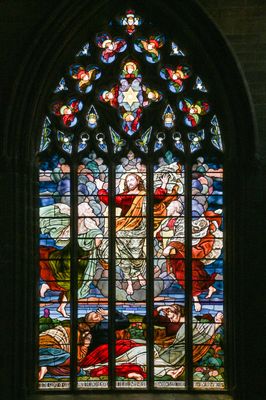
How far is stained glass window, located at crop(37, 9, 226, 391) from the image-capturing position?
14047 millimetres

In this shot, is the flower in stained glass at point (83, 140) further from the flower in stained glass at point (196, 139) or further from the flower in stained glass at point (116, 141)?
the flower in stained glass at point (196, 139)

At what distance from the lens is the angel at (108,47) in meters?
14.4

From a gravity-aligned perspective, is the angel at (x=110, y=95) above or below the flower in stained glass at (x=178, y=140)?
above

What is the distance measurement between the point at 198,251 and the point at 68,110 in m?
2.37

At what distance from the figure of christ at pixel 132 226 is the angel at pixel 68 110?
3.05 feet

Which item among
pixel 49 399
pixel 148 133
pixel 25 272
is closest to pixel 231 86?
pixel 148 133

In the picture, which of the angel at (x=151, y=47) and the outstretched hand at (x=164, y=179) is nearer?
the outstretched hand at (x=164, y=179)

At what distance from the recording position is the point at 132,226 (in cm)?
1420

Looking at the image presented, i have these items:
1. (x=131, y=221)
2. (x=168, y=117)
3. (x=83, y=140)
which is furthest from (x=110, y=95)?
(x=131, y=221)

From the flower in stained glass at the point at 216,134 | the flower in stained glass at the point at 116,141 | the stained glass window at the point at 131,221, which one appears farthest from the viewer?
the flower in stained glass at the point at 116,141

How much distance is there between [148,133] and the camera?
14352mm

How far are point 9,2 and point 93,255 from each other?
127 inches

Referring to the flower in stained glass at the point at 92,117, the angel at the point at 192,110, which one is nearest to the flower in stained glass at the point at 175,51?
the angel at the point at 192,110

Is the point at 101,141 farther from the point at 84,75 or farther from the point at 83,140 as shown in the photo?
the point at 84,75
